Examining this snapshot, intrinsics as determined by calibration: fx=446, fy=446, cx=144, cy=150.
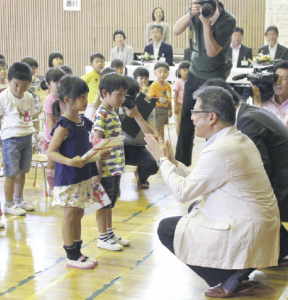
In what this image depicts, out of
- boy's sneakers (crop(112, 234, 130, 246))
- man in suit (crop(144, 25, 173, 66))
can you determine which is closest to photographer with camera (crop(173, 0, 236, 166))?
boy's sneakers (crop(112, 234, 130, 246))

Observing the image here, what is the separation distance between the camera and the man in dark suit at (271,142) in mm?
2629

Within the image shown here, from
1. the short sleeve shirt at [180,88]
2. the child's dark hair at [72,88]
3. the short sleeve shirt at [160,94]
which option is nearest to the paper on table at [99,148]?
the child's dark hair at [72,88]

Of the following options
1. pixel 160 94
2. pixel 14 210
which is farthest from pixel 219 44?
pixel 160 94

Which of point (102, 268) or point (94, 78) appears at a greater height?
point (94, 78)

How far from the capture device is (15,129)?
362 cm

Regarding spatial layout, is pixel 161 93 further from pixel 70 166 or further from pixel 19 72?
pixel 70 166

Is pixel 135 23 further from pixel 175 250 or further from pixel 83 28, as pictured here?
pixel 175 250

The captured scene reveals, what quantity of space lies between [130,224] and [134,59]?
6244 mm

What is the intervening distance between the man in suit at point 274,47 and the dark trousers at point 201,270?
22.1 ft

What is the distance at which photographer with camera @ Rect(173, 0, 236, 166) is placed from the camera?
3.58 metres

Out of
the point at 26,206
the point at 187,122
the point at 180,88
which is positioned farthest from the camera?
the point at 180,88

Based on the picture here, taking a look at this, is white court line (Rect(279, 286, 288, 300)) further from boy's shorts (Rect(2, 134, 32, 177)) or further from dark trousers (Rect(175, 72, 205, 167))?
boy's shorts (Rect(2, 134, 32, 177))

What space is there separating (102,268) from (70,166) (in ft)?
2.09

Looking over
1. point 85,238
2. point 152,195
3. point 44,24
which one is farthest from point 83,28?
point 85,238
